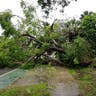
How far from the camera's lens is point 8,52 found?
57.6 ft

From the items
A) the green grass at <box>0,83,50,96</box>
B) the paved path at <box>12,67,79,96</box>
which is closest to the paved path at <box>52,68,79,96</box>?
the paved path at <box>12,67,79,96</box>

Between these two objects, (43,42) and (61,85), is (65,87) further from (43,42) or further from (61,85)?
(43,42)

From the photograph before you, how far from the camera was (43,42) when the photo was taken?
61.2 feet

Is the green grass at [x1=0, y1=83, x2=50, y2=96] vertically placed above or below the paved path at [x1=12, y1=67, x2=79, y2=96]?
above

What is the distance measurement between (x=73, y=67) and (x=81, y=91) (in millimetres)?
8438

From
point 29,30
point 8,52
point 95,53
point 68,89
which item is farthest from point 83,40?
point 68,89

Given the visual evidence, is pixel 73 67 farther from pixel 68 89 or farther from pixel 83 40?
pixel 68 89

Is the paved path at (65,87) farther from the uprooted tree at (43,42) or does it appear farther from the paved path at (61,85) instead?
the uprooted tree at (43,42)

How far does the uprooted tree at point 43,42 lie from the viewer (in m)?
17.8

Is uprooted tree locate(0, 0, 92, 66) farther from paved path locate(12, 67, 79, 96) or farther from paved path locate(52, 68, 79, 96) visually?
paved path locate(52, 68, 79, 96)

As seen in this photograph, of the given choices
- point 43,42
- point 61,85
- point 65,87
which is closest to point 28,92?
point 65,87

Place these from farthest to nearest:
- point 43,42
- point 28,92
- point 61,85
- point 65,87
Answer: point 43,42 < point 61,85 < point 65,87 < point 28,92

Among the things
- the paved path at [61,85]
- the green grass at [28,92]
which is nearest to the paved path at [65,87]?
the paved path at [61,85]

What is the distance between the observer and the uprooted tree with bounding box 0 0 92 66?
17.8 metres
